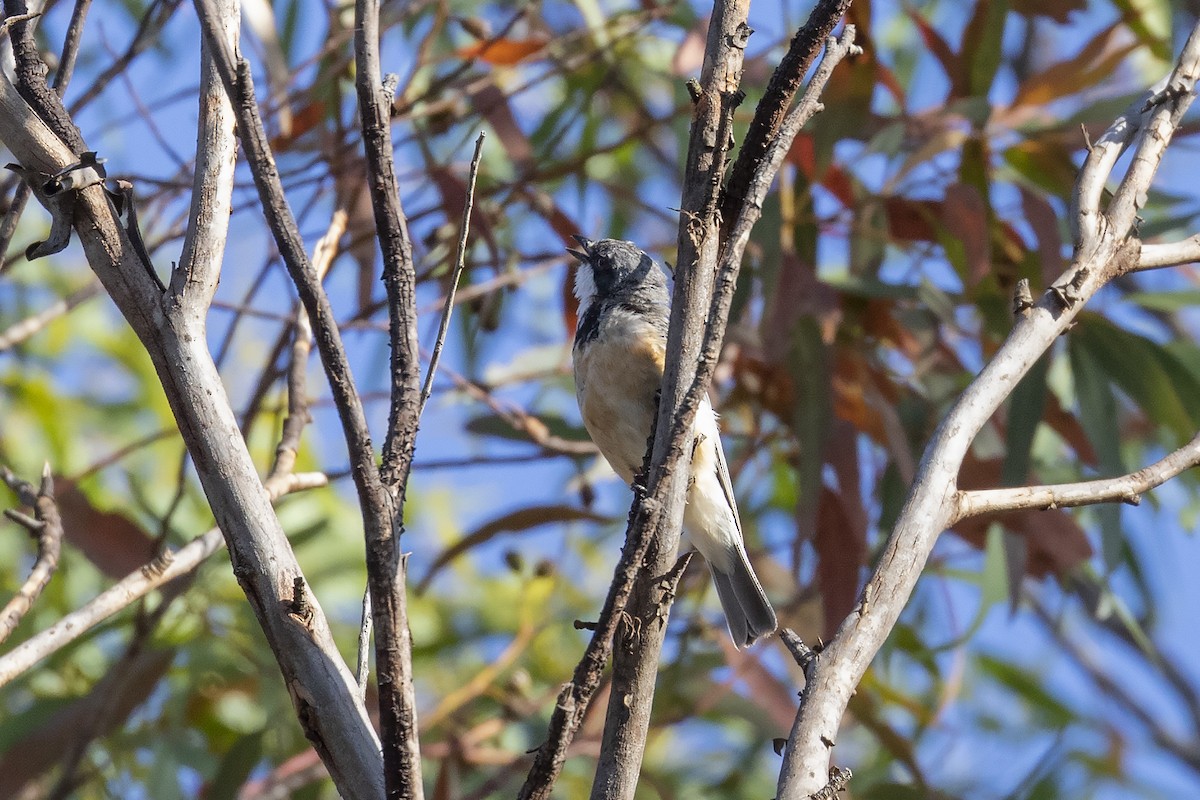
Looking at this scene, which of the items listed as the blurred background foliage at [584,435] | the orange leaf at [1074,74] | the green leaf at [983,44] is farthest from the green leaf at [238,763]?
the orange leaf at [1074,74]

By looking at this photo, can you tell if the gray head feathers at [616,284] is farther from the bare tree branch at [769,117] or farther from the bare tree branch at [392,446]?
the bare tree branch at [392,446]

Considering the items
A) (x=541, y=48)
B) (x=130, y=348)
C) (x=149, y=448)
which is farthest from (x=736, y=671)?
(x=130, y=348)

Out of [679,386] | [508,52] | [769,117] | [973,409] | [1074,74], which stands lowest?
[679,386]

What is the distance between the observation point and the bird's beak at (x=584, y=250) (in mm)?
3777

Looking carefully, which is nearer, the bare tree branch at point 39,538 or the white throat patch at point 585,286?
the bare tree branch at point 39,538

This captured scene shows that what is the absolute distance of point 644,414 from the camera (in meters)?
3.18

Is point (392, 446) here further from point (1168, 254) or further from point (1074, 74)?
point (1074, 74)

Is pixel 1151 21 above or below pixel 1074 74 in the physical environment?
above

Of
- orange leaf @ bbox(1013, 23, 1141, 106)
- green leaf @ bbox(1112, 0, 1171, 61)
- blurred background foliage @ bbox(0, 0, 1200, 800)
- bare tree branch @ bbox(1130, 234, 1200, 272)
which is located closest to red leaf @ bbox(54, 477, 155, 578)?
blurred background foliage @ bbox(0, 0, 1200, 800)

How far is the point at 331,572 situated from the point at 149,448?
101 cm

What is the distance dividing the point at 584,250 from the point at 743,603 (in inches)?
45.3

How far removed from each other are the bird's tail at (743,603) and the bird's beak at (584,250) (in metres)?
0.97

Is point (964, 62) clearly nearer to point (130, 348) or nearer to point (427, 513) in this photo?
point (427, 513)

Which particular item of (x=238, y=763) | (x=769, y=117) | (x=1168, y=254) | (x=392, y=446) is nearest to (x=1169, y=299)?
(x=1168, y=254)
